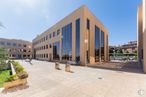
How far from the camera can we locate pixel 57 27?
113ft

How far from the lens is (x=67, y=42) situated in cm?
2802

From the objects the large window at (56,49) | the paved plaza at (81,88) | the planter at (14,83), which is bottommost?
the paved plaza at (81,88)

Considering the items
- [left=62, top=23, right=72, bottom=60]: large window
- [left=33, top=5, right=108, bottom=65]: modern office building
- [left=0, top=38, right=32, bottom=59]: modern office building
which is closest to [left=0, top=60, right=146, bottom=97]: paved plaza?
[left=33, top=5, right=108, bottom=65]: modern office building

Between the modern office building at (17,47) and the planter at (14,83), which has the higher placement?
the modern office building at (17,47)

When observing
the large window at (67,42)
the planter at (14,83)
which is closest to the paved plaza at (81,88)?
the planter at (14,83)

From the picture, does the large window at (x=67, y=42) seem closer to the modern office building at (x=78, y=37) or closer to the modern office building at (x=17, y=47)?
the modern office building at (x=78, y=37)

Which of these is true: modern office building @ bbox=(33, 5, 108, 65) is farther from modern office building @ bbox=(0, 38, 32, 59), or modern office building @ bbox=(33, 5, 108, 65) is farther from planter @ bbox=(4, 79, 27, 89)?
modern office building @ bbox=(0, 38, 32, 59)

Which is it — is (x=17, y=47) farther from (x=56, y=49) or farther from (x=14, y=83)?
(x=14, y=83)

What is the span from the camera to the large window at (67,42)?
2681 cm

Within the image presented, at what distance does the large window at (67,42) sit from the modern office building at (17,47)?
158 ft

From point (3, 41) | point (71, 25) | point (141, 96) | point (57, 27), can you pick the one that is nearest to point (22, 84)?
point (141, 96)

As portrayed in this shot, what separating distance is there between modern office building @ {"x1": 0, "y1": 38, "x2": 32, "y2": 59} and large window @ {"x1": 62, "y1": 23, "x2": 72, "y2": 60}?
1894 inches

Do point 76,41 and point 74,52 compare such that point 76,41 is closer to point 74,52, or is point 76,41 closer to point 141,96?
point 74,52

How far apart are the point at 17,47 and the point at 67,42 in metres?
53.8
